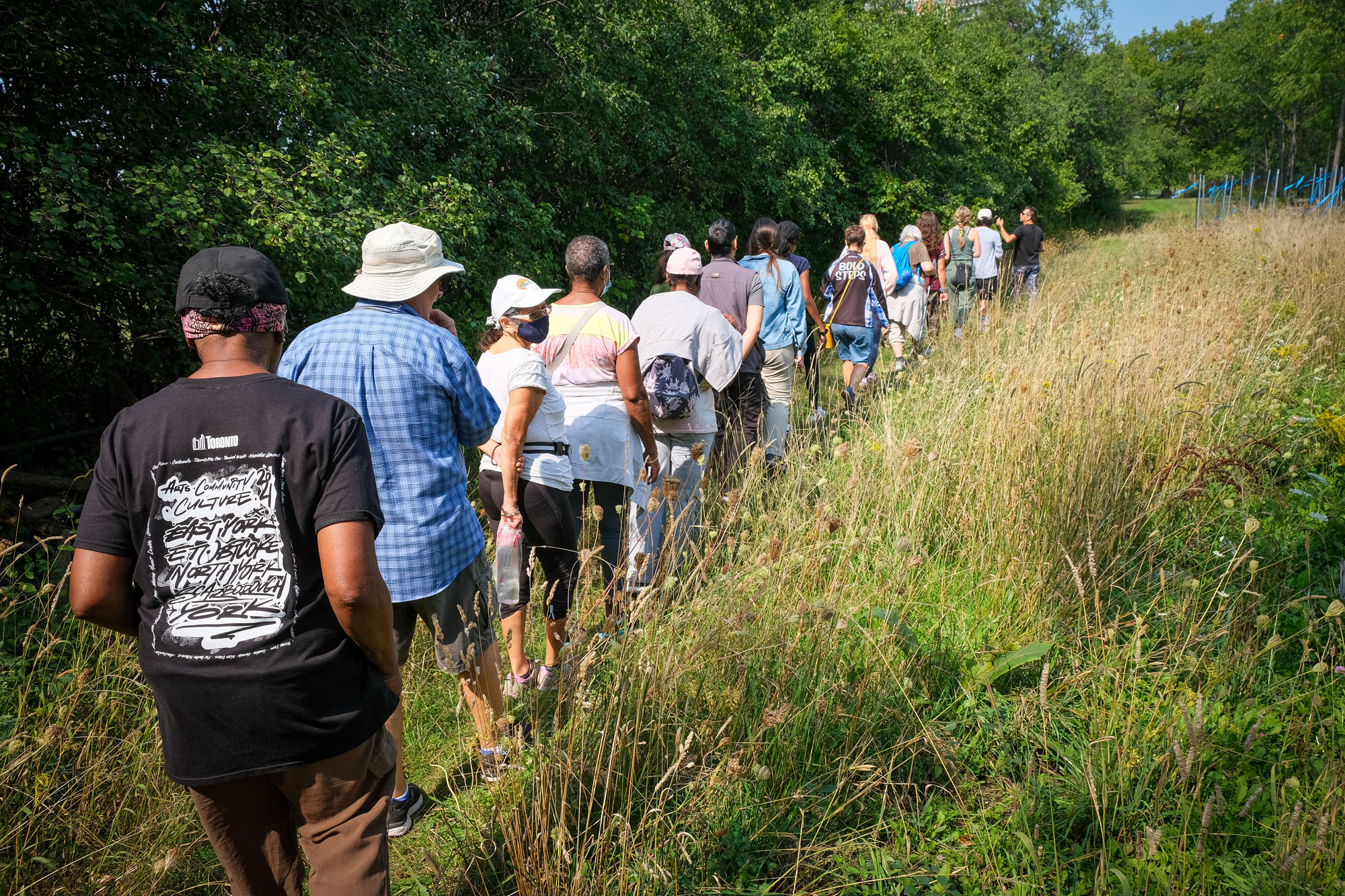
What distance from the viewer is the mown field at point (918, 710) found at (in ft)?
7.53

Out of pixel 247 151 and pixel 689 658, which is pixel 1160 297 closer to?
pixel 689 658

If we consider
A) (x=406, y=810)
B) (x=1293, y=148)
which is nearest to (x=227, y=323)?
(x=406, y=810)

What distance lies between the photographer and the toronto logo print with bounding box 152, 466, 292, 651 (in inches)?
68.4

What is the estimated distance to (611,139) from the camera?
10.2 metres

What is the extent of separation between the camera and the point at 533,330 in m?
3.47

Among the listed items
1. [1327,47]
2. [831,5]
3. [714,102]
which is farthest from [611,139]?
[1327,47]

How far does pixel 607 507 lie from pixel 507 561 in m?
0.64

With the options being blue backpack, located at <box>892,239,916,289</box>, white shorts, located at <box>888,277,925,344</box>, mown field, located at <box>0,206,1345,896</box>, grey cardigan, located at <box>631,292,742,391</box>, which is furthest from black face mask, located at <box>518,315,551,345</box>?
white shorts, located at <box>888,277,925,344</box>

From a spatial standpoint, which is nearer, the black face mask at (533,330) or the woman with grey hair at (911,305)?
the black face mask at (533,330)

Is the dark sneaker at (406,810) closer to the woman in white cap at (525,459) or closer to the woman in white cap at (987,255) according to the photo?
the woman in white cap at (525,459)

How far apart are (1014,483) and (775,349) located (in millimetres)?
2642

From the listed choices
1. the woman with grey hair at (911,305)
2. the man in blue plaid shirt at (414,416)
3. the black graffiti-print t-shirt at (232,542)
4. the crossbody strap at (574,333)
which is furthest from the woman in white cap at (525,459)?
the woman with grey hair at (911,305)

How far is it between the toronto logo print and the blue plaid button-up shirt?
0.79m

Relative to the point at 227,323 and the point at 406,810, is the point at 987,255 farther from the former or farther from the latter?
the point at 227,323
